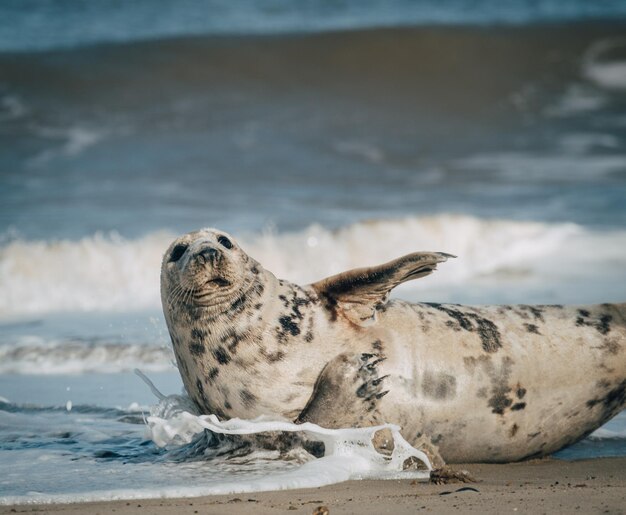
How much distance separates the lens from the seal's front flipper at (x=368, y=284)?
17.7 feet

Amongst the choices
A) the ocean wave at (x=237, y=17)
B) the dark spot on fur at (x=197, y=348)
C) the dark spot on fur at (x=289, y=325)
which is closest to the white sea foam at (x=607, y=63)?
the ocean wave at (x=237, y=17)

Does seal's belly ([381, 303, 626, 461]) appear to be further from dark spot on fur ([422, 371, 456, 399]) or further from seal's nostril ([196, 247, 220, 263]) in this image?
seal's nostril ([196, 247, 220, 263])

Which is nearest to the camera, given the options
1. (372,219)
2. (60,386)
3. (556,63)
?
(60,386)

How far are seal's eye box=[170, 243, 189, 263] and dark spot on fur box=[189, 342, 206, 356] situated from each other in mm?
468

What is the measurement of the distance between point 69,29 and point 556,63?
10.5 meters

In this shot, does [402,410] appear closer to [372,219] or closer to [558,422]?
[558,422]

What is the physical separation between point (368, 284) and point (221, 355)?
78 centimetres

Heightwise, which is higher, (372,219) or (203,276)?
(372,219)

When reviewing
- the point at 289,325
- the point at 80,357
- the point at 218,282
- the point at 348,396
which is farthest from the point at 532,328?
the point at 80,357

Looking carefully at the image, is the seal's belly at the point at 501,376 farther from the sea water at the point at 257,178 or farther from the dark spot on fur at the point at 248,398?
the dark spot on fur at the point at 248,398

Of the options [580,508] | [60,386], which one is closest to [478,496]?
[580,508]

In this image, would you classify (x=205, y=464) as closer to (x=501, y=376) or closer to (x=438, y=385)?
(x=438, y=385)

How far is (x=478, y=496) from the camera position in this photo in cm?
450

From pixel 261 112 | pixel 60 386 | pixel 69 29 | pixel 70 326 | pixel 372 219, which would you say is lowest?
pixel 60 386
